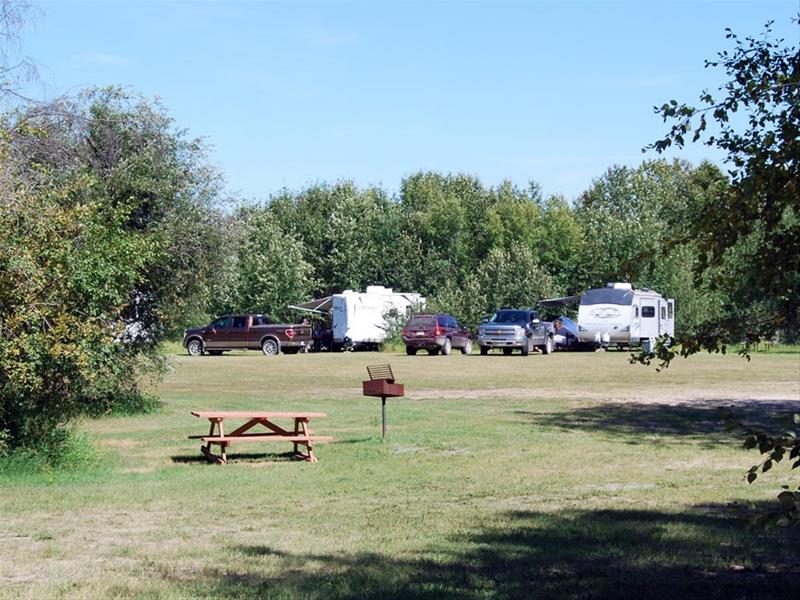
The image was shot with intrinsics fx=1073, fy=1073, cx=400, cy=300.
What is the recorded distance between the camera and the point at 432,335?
44688mm

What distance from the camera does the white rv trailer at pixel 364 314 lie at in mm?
50625

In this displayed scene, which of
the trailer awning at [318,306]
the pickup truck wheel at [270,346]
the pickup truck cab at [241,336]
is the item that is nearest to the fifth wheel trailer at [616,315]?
the pickup truck cab at [241,336]

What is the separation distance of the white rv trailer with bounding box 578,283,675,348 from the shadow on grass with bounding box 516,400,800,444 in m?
25.0

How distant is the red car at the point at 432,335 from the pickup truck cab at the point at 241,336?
233 inches

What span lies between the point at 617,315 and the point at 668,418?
28.7 meters

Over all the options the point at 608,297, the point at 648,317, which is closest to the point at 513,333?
the point at 608,297

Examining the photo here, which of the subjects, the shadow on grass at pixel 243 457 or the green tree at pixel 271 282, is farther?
the green tree at pixel 271 282

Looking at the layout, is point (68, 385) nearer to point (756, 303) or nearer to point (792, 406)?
point (756, 303)

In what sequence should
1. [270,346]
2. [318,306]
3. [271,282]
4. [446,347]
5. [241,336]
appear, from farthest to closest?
[271,282] → [318,306] → [241,336] → [270,346] → [446,347]

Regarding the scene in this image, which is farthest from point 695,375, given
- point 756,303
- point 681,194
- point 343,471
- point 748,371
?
point 681,194

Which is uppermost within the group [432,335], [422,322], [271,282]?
[271,282]

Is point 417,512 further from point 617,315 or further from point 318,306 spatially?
point 318,306

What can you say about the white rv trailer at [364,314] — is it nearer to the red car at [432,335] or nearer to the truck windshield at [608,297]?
the red car at [432,335]

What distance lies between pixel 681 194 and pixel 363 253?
26241 mm
